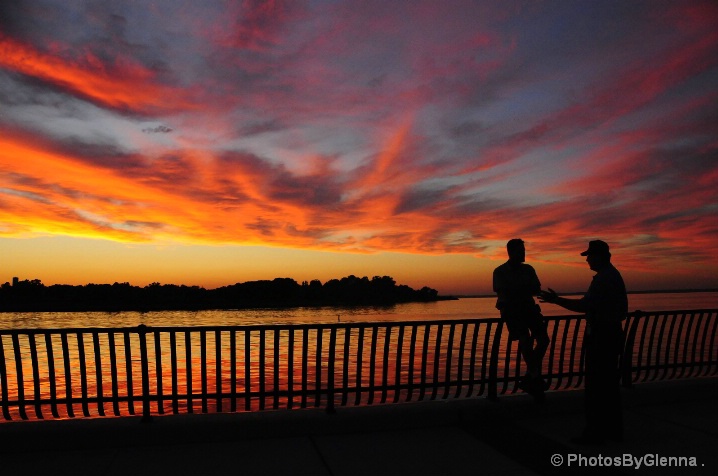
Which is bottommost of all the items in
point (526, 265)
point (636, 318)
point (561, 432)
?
point (561, 432)

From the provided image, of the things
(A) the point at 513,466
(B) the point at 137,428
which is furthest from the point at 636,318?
(B) the point at 137,428

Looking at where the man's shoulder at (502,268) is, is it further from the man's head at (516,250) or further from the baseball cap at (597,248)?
A: the baseball cap at (597,248)

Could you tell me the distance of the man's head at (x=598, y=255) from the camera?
581 cm

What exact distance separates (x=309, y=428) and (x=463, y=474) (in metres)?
1.97

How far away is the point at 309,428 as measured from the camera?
6.28 metres

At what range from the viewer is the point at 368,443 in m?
6.01

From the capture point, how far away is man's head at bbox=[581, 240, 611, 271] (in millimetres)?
5809

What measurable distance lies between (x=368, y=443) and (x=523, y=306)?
2701mm

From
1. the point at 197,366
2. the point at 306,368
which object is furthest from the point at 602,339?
the point at 197,366

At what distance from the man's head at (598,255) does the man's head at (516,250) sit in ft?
3.97

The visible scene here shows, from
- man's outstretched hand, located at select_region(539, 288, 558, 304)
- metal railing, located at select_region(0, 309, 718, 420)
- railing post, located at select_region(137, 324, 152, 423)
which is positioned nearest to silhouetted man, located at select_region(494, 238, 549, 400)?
metal railing, located at select_region(0, 309, 718, 420)

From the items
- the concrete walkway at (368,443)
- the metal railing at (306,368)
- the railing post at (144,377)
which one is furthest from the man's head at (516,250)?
the railing post at (144,377)

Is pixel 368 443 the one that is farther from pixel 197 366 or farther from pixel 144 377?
pixel 197 366

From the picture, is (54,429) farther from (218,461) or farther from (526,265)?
(526,265)
